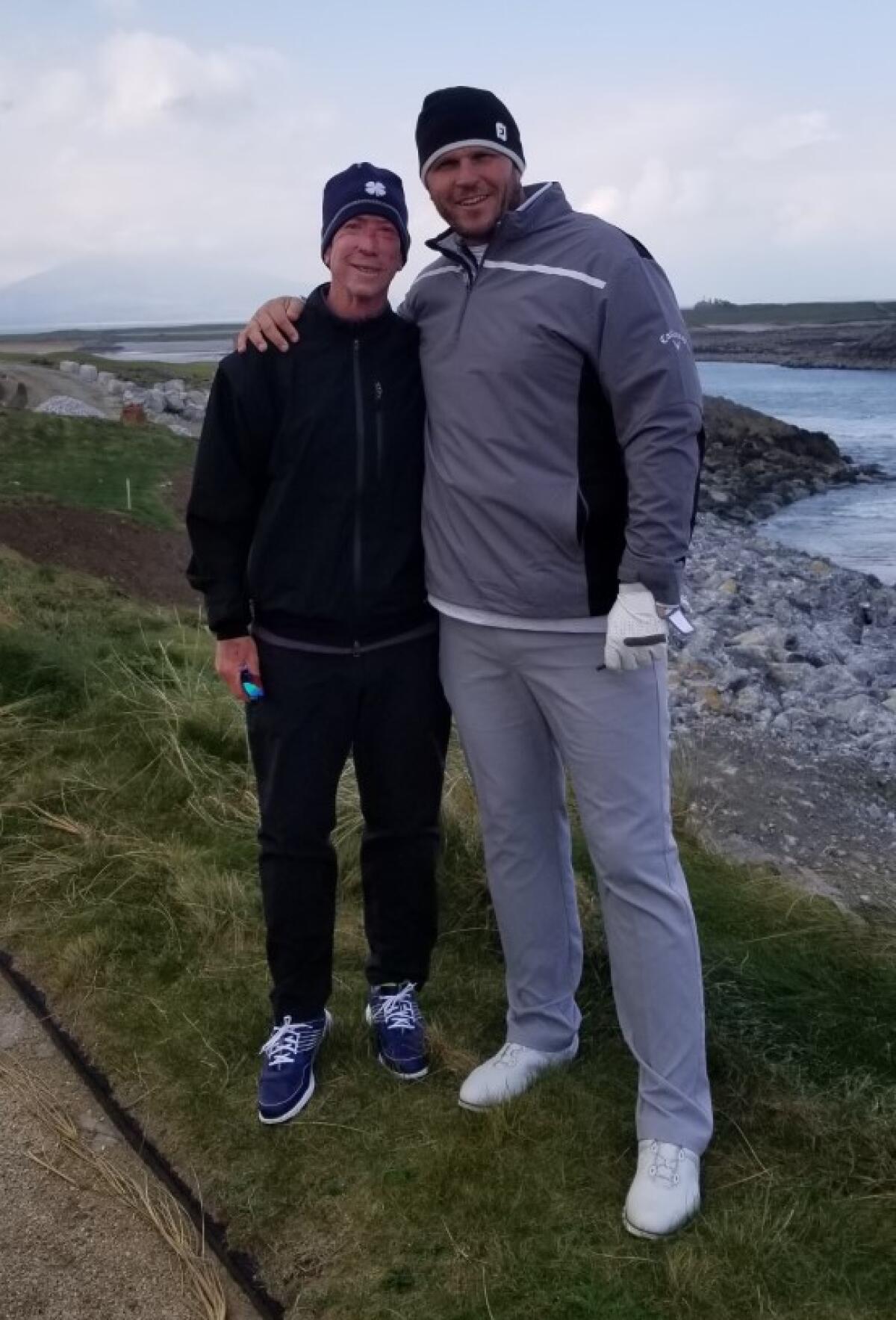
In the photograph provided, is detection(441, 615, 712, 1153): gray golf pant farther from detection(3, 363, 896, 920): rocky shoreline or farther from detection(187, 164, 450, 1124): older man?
detection(3, 363, 896, 920): rocky shoreline

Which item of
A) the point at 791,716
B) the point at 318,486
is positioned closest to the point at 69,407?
the point at 791,716

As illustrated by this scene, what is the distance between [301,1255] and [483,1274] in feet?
1.36

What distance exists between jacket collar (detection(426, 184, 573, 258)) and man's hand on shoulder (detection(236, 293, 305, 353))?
16.7 inches

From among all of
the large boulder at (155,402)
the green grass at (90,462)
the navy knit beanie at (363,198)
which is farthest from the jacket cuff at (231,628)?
the large boulder at (155,402)

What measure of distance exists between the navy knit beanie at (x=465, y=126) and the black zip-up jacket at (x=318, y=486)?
0.41 m

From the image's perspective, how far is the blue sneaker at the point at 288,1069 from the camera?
3.32 metres

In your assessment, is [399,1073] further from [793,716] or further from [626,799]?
[793,716]

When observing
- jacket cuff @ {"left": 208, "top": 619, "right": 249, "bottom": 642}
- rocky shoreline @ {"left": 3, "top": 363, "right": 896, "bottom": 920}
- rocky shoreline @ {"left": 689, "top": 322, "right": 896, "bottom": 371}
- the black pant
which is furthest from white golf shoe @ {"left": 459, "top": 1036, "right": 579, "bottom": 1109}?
rocky shoreline @ {"left": 689, "top": 322, "right": 896, "bottom": 371}

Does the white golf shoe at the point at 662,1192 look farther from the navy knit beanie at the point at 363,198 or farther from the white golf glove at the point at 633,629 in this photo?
the navy knit beanie at the point at 363,198

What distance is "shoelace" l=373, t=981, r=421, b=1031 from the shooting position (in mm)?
3520

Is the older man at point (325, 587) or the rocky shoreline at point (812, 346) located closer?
the older man at point (325, 587)

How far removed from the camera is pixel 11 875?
4.74 metres

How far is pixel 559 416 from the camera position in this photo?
2861 mm

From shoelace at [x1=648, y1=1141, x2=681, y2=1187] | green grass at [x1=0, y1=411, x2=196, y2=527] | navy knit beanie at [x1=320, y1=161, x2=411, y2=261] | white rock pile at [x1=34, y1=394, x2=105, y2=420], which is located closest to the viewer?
shoelace at [x1=648, y1=1141, x2=681, y2=1187]
